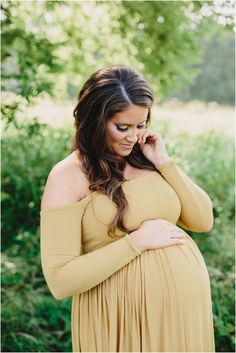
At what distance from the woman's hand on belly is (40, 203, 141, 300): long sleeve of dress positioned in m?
0.05

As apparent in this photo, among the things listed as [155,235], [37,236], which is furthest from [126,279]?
[37,236]

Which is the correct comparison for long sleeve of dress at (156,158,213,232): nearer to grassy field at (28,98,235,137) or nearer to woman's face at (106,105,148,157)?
woman's face at (106,105,148,157)

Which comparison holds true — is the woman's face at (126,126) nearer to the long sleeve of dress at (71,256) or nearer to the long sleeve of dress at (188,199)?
the long sleeve of dress at (188,199)

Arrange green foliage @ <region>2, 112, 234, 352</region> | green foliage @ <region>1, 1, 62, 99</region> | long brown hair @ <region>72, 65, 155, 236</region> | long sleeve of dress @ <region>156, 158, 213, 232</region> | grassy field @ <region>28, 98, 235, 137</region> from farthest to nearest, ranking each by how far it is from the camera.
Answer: grassy field @ <region>28, 98, 235, 137</region>
green foliage @ <region>2, 112, 234, 352</region>
green foliage @ <region>1, 1, 62, 99</region>
long sleeve of dress @ <region>156, 158, 213, 232</region>
long brown hair @ <region>72, 65, 155, 236</region>

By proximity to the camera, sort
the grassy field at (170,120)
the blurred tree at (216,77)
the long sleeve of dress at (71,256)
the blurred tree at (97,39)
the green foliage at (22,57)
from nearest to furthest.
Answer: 1. the long sleeve of dress at (71,256)
2. the green foliage at (22,57)
3. the blurred tree at (97,39)
4. the grassy field at (170,120)
5. the blurred tree at (216,77)

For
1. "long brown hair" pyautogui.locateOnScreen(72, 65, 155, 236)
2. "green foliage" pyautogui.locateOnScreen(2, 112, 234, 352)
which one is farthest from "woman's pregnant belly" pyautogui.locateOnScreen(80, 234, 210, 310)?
"green foliage" pyautogui.locateOnScreen(2, 112, 234, 352)

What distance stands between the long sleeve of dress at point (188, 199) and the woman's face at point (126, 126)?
0.23m

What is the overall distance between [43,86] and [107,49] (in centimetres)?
239

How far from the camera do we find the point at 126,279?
2297mm

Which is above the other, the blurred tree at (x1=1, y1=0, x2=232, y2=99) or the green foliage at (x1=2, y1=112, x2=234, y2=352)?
the blurred tree at (x1=1, y1=0, x2=232, y2=99)

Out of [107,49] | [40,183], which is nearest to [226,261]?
[40,183]

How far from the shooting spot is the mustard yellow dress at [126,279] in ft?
7.25

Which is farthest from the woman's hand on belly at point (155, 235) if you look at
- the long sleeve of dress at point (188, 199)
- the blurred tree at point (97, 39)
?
the blurred tree at point (97, 39)

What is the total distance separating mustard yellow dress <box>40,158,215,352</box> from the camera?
2211 millimetres
